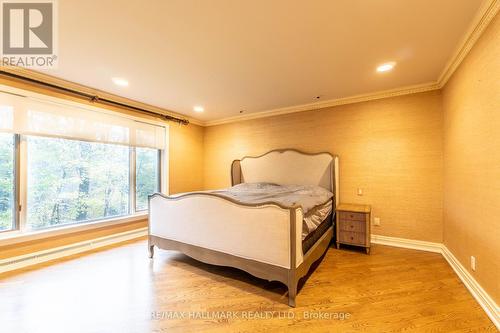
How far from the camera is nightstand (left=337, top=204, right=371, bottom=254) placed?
3.06 meters

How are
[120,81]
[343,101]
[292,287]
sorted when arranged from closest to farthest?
1. [292,287]
2. [120,81]
3. [343,101]

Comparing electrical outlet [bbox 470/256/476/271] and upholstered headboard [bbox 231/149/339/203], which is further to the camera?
upholstered headboard [bbox 231/149/339/203]

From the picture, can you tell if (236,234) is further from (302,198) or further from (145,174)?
(145,174)

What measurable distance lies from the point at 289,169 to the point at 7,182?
4.12m

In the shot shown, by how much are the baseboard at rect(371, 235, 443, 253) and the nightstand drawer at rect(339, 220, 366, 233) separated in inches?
25.3

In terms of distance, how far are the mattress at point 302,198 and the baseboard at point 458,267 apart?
3.64 feet

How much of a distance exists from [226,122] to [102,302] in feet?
13.1

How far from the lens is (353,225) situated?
317cm

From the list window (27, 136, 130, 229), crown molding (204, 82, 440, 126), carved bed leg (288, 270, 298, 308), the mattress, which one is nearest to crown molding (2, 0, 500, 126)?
crown molding (204, 82, 440, 126)

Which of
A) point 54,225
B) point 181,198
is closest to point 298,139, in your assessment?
point 181,198

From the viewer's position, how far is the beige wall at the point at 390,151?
3115 mm

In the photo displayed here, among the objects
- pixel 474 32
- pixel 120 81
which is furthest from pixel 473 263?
pixel 120 81

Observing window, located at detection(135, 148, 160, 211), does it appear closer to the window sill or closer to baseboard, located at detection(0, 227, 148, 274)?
the window sill

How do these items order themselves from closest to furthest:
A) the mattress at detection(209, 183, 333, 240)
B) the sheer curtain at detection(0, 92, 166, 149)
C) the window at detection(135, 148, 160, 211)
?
1. the mattress at detection(209, 183, 333, 240)
2. the sheer curtain at detection(0, 92, 166, 149)
3. the window at detection(135, 148, 160, 211)
